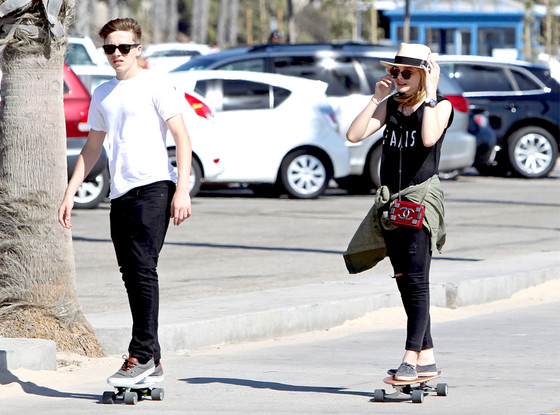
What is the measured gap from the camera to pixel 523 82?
1995cm

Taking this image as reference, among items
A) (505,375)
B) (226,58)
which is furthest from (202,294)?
(226,58)

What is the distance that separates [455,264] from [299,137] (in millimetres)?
6161

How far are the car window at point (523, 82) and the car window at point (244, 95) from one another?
539cm

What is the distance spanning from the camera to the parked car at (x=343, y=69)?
56.5ft

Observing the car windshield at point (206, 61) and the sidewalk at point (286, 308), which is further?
the car windshield at point (206, 61)

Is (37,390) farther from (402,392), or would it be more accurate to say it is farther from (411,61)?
(411,61)

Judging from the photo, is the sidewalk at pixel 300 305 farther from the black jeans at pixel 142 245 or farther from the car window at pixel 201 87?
the car window at pixel 201 87

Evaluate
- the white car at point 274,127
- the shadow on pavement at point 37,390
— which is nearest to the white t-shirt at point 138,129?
the shadow on pavement at point 37,390

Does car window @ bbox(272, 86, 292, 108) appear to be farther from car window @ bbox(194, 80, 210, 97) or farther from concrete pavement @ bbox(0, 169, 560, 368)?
concrete pavement @ bbox(0, 169, 560, 368)

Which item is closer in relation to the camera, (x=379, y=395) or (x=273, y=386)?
(x=379, y=395)

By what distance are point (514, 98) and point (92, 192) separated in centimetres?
797

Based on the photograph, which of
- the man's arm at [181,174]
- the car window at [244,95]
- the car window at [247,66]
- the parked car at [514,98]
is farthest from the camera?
the parked car at [514,98]

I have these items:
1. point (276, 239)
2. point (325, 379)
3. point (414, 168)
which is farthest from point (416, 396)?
point (276, 239)

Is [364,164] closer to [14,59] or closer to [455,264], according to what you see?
[455,264]
